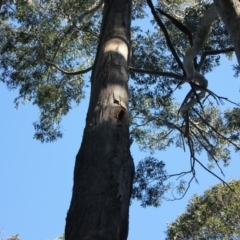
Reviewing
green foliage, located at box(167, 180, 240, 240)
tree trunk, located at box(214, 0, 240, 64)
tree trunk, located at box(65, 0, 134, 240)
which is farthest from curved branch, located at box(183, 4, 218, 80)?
green foliage, located at box(167, 180, 240, 240)

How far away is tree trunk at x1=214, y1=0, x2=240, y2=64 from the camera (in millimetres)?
3346

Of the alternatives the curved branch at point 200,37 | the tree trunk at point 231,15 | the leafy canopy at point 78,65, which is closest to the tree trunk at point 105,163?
the tree trunk at point 231,15

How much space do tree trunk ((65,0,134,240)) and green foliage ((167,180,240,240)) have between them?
5.68 meters

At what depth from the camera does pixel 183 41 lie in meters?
8.93

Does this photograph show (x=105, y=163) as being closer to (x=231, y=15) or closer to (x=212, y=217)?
(x=231, y=15)

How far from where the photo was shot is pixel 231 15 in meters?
3.54

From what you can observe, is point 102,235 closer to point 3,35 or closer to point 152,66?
point 152,66

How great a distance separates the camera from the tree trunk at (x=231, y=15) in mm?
3346

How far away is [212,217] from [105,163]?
6.78m

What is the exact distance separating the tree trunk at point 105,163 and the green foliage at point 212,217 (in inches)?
224

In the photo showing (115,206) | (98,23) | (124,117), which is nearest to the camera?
(115,206)

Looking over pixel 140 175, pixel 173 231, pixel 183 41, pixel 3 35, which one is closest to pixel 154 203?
pixel 140 175

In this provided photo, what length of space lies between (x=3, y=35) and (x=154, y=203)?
4452 millimetres

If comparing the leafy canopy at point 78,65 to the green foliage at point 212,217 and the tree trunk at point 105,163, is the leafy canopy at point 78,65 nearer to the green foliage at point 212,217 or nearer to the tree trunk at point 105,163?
the green foliage at point 212,217
